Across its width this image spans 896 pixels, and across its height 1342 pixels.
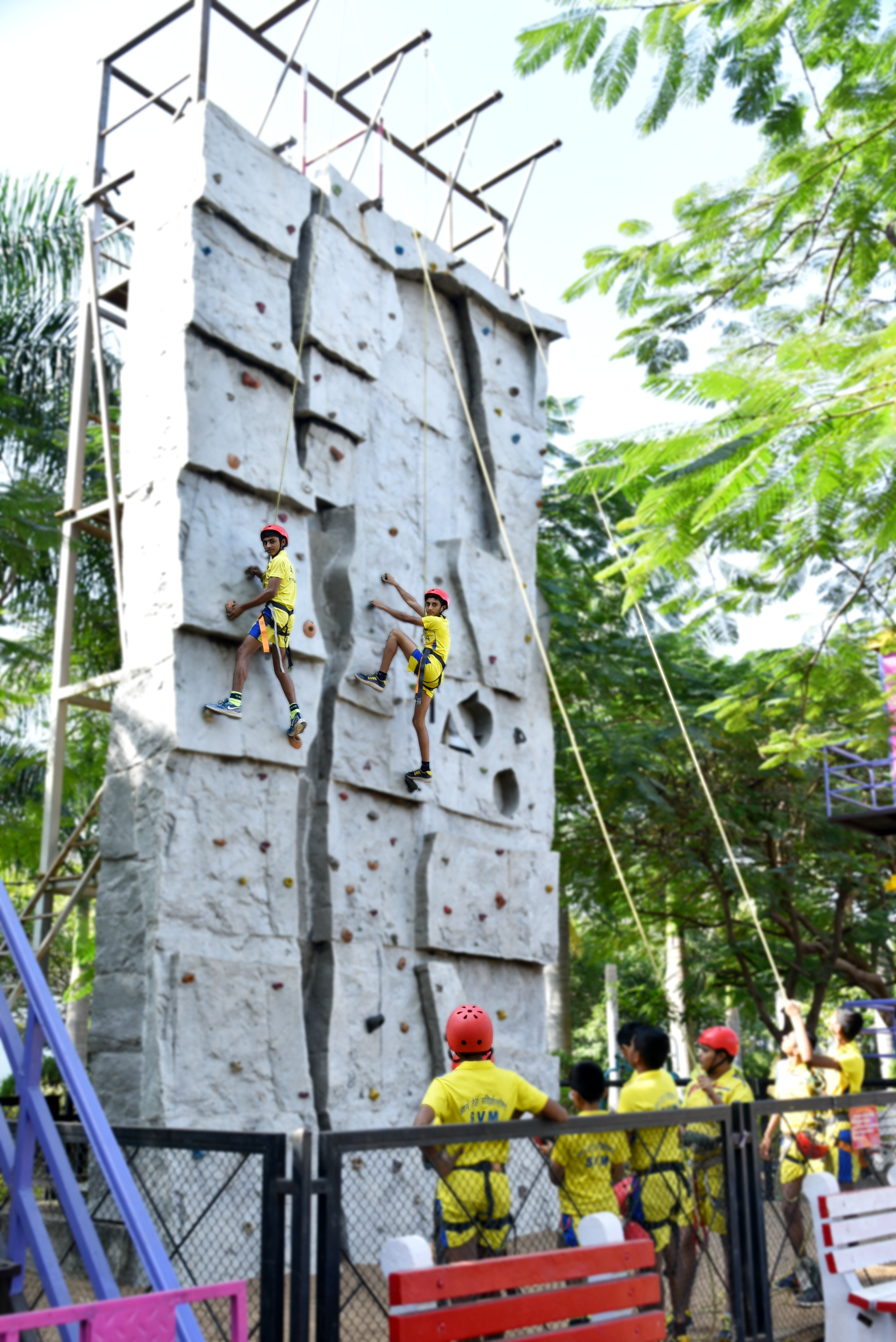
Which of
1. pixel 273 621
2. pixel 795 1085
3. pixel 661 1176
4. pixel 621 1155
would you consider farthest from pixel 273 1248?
pixel 273 621

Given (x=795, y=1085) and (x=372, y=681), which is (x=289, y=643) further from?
(x=795, y=1085)

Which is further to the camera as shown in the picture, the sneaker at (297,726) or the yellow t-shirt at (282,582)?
the sneaker at (297,726)

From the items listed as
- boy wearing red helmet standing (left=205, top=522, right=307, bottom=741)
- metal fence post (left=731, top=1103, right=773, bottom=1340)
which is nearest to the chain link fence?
metal fence post (left=731, top=1103, right=773, bottom=1340)

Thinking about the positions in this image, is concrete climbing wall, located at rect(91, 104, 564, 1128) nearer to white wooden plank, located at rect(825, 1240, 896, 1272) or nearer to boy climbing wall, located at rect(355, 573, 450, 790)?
boy climbing wall, located at rect(355, 573, 450, 790)

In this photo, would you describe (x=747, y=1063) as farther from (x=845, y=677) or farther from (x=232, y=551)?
(x=232, y=551)

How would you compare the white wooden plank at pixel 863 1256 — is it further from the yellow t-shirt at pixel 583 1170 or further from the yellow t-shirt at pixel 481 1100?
the yellow t-shirt at pixel 481 1100

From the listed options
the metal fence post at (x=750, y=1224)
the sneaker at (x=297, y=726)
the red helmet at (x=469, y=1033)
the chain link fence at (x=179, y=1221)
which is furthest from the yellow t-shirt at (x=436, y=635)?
the metal fence post at (x=750, y=1224)

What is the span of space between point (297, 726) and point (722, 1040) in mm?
3555

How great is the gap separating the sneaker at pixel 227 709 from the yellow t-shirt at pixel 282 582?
63 cm

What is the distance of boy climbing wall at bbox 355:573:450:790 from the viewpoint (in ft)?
29.0

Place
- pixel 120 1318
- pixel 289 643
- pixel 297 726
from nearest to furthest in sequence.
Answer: pixel 120 1318 < pixel 297 726 < pixel 289 643

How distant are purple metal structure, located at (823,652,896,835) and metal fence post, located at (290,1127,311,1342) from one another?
1016 cm

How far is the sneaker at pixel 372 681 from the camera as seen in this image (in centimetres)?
875

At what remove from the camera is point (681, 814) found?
16.2m
